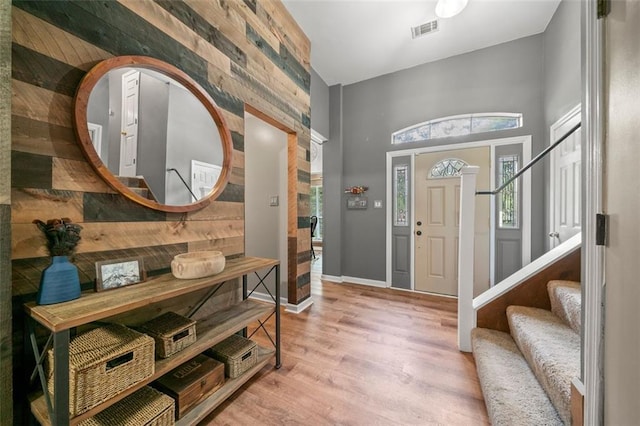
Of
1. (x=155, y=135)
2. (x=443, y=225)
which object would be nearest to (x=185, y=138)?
(x=155, y=135)

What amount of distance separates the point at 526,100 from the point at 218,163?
3.72 metres

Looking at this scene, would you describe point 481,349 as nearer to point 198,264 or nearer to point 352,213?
point 198,264

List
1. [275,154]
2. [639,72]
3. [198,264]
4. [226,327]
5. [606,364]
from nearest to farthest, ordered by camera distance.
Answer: [639,72]
[606,364]
[198,264]
[226,327]
[275,154]

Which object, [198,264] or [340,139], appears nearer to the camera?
[198,264]

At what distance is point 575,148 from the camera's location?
7.39 ft

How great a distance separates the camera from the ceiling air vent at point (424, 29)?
2.71 metres

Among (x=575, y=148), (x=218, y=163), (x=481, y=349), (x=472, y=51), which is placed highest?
(x=472, y=51)

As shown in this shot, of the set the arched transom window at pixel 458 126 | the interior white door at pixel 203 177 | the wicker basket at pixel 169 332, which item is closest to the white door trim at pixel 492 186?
the arched transom window at pixel 458 126

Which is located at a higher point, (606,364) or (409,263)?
(606,364)

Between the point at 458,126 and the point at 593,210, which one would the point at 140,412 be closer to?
the point at 593,210

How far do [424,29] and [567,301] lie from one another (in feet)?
10.1

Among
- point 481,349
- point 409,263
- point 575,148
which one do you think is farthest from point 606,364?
point 409,263

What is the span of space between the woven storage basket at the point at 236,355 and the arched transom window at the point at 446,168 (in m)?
3.11

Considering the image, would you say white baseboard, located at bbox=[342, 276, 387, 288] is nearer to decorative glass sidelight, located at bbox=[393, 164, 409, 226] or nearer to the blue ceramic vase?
decorative glass sidelight, located at bbox=[393, 164, 409, 226]
